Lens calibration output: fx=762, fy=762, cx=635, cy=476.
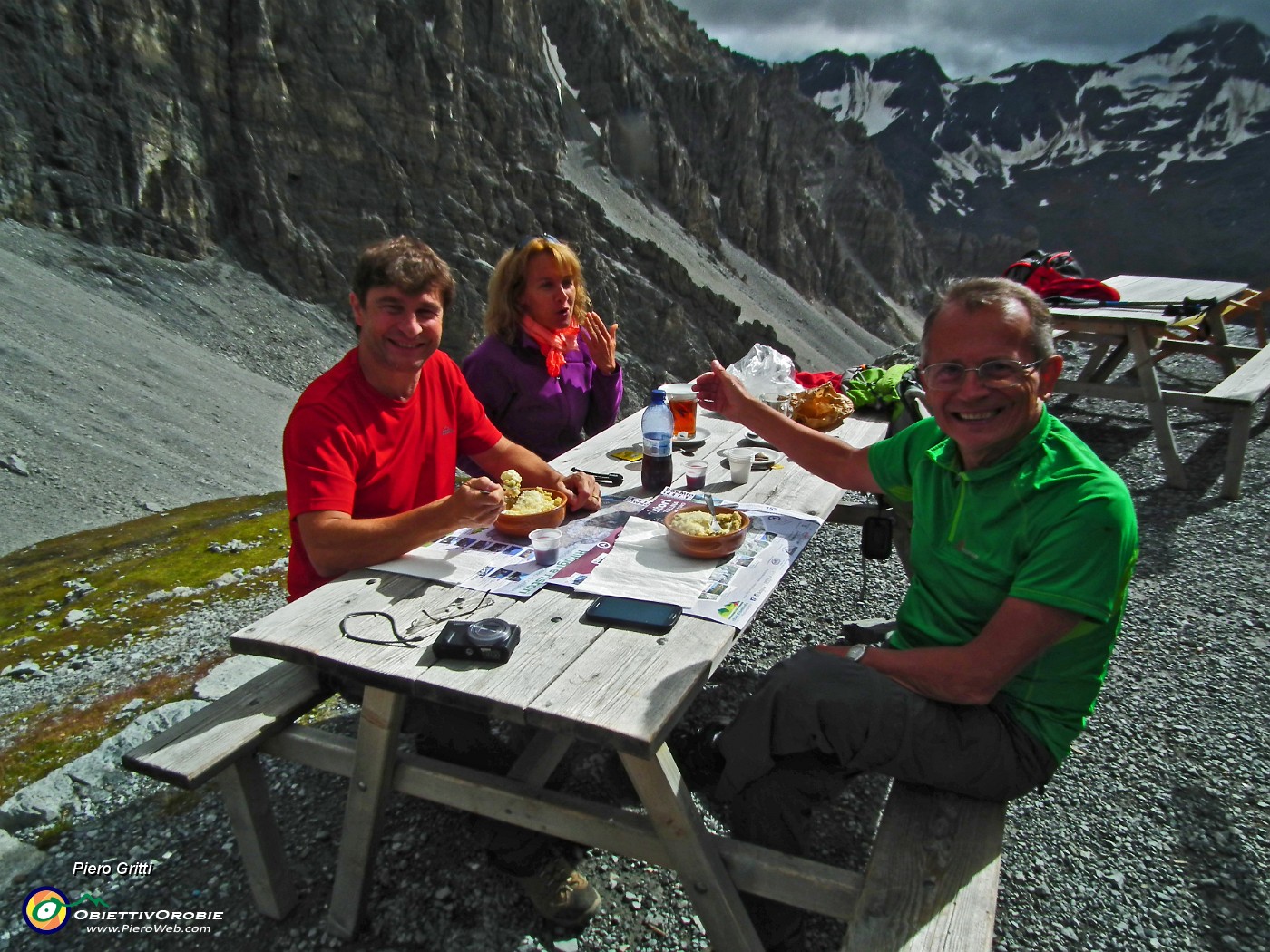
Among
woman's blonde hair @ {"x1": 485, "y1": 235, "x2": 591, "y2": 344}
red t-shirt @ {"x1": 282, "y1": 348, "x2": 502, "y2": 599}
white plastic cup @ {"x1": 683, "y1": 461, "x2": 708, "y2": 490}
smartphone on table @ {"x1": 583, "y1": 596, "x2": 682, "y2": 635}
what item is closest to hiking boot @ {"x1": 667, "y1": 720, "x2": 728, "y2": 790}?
smartphone on table @ {"x1": 583, "y1": 596, "x2": 682, "y2": 635}

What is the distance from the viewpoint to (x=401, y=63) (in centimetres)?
4425

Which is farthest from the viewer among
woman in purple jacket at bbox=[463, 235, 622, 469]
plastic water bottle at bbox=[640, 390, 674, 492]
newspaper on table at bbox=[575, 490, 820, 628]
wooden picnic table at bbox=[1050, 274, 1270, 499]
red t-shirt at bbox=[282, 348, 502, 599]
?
wooden picnic table at bbox=[1050, 274, 1270, 499]

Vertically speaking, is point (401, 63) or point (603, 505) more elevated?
point (401, 63)

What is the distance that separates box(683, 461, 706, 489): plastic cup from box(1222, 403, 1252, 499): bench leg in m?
5.39

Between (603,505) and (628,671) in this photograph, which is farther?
(603,505)

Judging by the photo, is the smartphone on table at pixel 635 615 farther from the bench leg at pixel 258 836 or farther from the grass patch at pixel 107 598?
the grass patch at pixel 107 598

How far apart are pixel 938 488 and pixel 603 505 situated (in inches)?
61.5

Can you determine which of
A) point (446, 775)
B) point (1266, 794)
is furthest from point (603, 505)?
point (1266, 794)

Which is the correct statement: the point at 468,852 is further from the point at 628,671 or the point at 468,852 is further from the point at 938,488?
the point at 938,488

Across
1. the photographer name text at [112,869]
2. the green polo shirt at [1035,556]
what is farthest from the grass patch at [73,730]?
the green polo shirt at [1035,556]

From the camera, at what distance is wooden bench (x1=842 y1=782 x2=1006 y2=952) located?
1.91m

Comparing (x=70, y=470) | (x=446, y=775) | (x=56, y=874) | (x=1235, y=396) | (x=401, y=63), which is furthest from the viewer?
(x=401, y=63)

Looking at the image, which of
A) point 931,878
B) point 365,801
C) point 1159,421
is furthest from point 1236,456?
point 365,801

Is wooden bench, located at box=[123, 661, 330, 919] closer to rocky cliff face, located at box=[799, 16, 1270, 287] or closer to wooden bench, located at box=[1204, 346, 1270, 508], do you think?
wooden bench, located at box=[1204, 346, 1270, 508]
